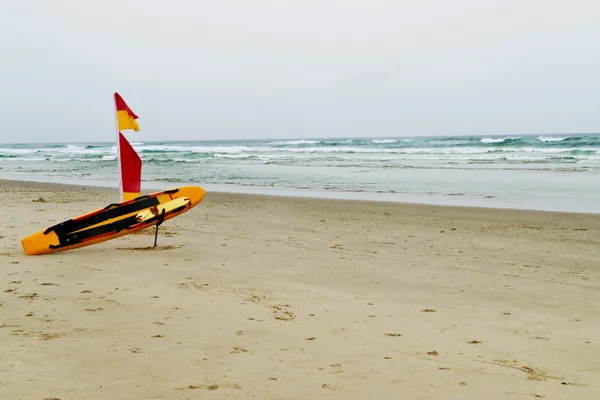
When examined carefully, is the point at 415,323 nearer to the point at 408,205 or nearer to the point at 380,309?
the point at 380,309

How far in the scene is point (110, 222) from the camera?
7.51 m

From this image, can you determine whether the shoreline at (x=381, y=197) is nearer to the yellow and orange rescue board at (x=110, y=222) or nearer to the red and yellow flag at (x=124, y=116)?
the yellow and orange rescue board at (x=110, y=222)

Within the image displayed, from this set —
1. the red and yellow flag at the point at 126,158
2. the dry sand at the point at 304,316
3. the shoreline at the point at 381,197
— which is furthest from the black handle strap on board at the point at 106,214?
the shoreline at the point at 381,197

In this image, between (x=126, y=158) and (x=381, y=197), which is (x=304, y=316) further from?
(x=381, y=197)

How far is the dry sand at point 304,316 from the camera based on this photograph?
10.7 ft

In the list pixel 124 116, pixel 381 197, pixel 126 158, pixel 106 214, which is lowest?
pixel 381 197

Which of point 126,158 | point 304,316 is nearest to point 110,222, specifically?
point 126,158

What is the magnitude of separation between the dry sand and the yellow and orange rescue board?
0.20 metres

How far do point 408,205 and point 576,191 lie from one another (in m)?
5.85

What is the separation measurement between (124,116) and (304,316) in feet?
15.3

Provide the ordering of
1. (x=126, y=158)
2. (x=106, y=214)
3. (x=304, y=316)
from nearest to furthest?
(x=304, y=316)
(x=106, y=214)
(x=126, y=158)

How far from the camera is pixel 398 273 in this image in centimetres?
642

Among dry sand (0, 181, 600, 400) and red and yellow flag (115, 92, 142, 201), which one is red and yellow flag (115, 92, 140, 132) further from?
dry sand (0, 181, 600, 400)

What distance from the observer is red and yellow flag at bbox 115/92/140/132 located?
777cm
